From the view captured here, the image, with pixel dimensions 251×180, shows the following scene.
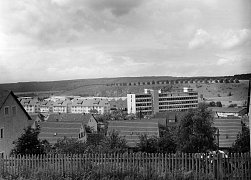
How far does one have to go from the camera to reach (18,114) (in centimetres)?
2256

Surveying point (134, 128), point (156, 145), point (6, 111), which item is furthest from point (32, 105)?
point (156, 145)

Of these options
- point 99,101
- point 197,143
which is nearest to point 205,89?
point 99,101

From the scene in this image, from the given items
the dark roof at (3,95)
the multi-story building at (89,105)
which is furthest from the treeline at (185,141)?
the multi-story building at (89,105)

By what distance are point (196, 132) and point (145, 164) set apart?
11.8 metres

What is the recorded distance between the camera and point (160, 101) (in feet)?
302

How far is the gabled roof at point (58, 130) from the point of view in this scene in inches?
1147

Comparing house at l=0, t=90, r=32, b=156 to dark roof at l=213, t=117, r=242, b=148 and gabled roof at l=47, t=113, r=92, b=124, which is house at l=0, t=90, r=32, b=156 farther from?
gabled roof at l=47, t=113, r=92, b=124

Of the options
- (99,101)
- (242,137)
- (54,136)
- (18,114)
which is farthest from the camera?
(99,101)

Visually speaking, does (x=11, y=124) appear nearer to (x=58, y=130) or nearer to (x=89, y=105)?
(x=58, y=130)

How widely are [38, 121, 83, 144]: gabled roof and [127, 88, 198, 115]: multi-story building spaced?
52.1 meters

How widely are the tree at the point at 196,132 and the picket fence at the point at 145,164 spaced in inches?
422

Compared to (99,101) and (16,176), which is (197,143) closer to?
(16,176)

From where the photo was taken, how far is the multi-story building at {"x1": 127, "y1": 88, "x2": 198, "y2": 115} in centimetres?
8675

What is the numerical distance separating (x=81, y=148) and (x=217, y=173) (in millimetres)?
11379
